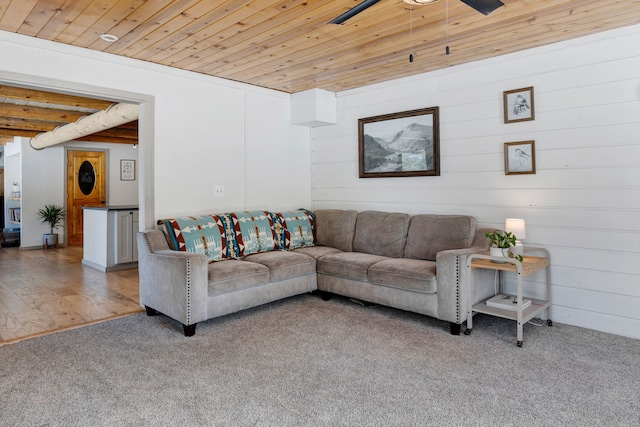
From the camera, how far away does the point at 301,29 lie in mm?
3066

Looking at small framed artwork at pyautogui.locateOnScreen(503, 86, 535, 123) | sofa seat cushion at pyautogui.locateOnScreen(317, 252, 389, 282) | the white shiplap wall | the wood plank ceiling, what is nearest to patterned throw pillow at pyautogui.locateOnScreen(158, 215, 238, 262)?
sofa seat cushion at pyautogui.locateOnScreen(317, 252, 389, 282)

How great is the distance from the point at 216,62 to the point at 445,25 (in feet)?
6.80

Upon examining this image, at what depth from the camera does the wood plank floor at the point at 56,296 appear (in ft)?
11.2

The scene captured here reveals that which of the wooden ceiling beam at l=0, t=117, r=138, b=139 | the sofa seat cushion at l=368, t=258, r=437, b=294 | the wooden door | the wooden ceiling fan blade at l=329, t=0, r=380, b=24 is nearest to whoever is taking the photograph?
the wooden ceiling fan blade at l=329, t=0, r=380, b=24

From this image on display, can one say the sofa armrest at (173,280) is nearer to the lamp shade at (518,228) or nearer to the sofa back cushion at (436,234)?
the sofa back cushion at (436,234)

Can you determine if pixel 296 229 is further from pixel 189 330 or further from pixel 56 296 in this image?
pixel 56 296

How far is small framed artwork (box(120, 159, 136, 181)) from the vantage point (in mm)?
8953

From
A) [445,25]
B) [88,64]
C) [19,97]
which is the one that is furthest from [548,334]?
[19,97]

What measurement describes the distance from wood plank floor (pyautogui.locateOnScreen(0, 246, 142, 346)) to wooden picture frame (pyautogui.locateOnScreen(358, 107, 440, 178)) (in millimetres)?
2893

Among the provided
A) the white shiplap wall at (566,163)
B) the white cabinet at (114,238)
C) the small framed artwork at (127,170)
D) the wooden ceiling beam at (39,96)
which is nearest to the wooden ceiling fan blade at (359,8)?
the white shiplap wall at (566,163)

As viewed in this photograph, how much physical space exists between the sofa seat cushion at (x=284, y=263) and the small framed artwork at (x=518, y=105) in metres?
2.26

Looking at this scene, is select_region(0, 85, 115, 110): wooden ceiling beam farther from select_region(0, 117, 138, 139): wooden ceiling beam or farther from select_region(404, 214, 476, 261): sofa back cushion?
select_region(404, 214, 476, 261): sofa back cushion

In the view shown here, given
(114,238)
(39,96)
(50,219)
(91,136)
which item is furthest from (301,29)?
(50,219)

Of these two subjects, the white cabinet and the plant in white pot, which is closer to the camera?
the plant in white pot
